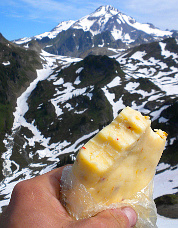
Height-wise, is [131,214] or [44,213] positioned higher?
[44,213]

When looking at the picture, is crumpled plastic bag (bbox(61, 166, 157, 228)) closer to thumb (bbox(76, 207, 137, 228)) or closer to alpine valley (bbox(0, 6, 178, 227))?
thumb (bbox(76, 207, 137, 228))

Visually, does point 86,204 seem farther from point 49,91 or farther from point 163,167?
point 49,91

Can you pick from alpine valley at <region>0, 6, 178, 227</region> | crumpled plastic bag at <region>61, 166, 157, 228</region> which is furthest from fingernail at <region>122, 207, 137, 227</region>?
alpine valley at <region>0, 6, 178, 227</region>

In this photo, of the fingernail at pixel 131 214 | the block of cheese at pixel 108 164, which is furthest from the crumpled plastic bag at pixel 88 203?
the fingernail at pixel 131 214

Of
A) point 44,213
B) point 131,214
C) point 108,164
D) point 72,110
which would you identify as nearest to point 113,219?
point 131,214

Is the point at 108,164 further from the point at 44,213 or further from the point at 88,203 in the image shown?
the point at 44,213

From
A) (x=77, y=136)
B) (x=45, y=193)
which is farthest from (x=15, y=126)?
(x=45, y=193)
